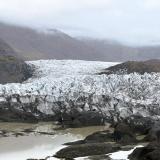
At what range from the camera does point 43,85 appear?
44.7 metres

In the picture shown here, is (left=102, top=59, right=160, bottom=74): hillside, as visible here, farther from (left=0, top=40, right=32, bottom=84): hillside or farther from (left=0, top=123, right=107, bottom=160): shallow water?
(left=0, top=123, right=107, bottom=160): shallow water

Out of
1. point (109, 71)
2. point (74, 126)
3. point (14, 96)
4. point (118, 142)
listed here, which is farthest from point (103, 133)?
point (109, 71)

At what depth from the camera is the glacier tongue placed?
41.2m

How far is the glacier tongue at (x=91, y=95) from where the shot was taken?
41156mm

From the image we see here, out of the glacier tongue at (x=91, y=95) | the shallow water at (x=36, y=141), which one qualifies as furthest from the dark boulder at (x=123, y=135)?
the glacier tongue at (x=91, y=95)

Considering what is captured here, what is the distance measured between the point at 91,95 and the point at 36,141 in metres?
12.9

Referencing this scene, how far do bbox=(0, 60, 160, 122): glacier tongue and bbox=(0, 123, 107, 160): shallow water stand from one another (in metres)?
3.44

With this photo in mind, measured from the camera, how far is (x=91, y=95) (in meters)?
42.7

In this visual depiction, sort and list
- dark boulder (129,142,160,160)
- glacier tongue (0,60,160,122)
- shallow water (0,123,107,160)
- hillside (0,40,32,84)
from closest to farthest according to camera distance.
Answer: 1. dark boulder (129,142,160,160)
2. shallow water (0,123,107,160)
3. glacier tongue (0,60,160,122)
4. hillside (0,40,32,84)

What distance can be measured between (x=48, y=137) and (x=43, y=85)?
507 inches

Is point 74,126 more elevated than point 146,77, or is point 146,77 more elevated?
point 146,77

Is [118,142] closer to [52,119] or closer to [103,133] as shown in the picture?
[103,133]

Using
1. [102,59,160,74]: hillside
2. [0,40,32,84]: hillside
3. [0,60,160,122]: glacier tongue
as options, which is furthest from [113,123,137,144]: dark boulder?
[0,40,32,84]: hillside

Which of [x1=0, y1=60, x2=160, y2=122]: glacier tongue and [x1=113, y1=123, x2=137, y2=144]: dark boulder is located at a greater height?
[x1=0, y1=60, x2=160, y2=122]: glacier tongue
